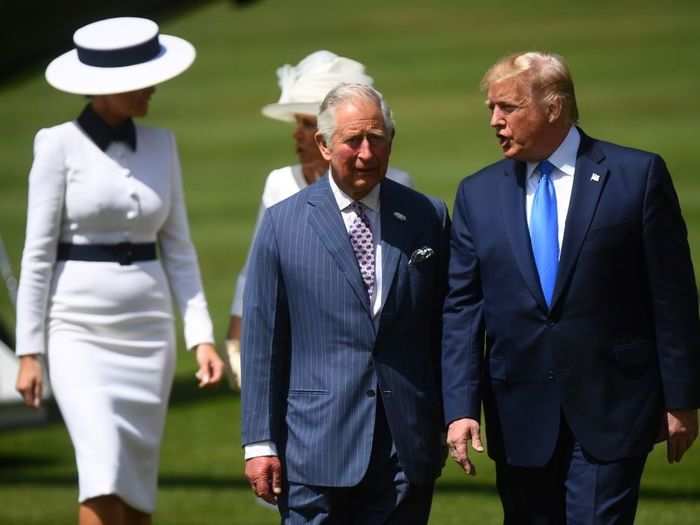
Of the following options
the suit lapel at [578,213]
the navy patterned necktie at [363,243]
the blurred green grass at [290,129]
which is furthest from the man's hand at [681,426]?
the blurred green grass at [290,129]

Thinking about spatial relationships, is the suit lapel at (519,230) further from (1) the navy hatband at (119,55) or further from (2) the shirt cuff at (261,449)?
(1) the navy hatband at (119,55)

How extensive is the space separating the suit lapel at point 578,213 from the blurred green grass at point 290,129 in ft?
9.54

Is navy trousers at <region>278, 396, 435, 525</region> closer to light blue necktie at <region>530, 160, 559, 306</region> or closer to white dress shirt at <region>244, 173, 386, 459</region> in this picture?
white dress shirt at <region>244, 173, 386, 459</region>

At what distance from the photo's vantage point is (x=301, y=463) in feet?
18.8

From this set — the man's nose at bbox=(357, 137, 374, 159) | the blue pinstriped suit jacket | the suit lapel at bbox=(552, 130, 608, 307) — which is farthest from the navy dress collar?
the suit lapel at bbox=(552, 130, 608, 307)

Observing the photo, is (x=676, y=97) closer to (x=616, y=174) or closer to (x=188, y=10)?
(x=188, y=10)

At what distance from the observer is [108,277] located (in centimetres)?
703

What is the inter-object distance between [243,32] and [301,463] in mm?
40375

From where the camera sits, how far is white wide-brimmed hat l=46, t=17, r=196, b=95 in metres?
6.96

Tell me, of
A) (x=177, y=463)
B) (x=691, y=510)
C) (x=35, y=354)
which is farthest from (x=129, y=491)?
(x=177, y=463)

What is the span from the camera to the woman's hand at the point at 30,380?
272 inches

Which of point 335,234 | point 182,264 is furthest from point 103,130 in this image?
point 335,234

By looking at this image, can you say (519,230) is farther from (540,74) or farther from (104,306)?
(104,306)

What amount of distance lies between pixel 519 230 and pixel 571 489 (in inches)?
30.3
